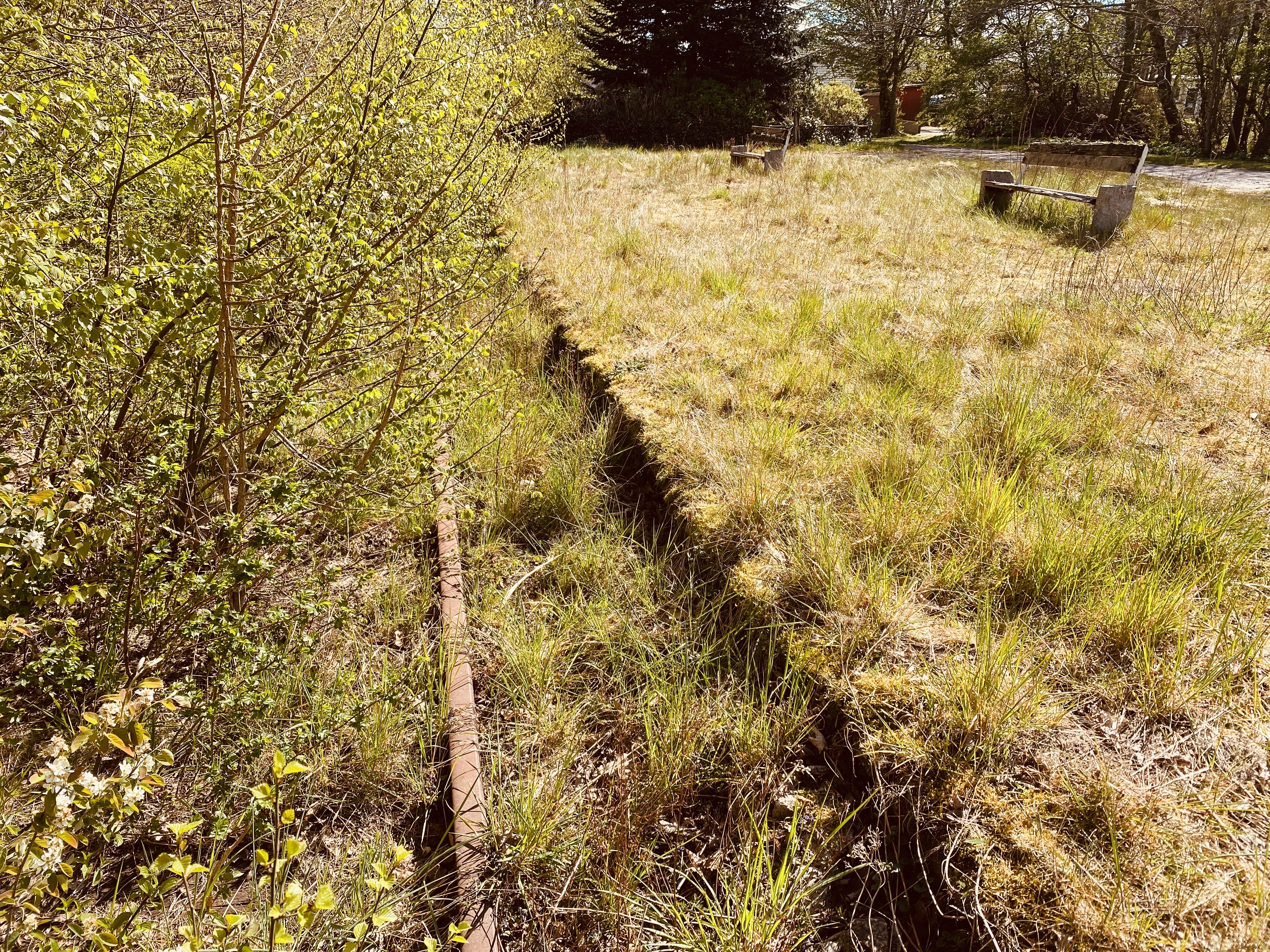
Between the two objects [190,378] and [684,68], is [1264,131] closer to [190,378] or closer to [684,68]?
[684,68]

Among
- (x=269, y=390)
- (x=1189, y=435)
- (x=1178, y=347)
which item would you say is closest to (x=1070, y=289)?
(x=1178, y=347)

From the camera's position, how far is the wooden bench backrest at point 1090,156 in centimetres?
770

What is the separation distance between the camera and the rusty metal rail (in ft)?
6.06

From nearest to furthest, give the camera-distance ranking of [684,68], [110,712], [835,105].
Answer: [110,712]
[684,68]
[835,105]

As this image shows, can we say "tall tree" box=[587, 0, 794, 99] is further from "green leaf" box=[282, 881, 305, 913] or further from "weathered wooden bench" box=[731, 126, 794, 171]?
"green leaf" box=[282, 881, 305, 913]

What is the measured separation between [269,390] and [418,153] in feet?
4.30

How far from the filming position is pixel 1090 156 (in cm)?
826

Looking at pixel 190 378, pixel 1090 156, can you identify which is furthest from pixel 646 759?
pixel 1090 156

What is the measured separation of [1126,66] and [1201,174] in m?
9.26

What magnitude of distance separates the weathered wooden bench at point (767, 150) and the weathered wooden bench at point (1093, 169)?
4163 mm

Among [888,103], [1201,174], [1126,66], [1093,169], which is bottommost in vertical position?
[1093,169]

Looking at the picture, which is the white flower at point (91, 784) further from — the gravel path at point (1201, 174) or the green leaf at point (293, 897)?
the gravel path at point (1201, 174)

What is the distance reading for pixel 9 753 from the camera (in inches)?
82.5

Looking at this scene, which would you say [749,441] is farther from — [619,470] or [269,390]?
[269,390]
